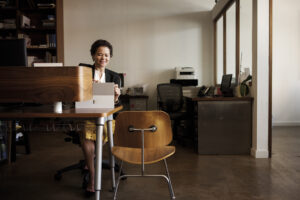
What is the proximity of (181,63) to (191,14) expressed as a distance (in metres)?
1.14

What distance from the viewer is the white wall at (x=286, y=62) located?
579cm

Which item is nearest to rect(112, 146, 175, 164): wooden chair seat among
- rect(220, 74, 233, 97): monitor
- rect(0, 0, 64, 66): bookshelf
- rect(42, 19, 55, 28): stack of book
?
rect(220, 74, 233, 97): monitor

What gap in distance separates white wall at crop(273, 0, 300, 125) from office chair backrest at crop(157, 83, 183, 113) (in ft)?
8.26

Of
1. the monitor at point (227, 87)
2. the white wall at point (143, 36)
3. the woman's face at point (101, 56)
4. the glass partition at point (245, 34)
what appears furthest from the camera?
the white wall at point (143, 36)

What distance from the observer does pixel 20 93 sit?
1535 mm

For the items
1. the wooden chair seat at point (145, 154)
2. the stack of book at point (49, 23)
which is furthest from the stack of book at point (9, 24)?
the wooden chair seat at point (145, 154)

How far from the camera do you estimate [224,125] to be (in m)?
3.54

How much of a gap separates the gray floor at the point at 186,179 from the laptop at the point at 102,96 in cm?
87

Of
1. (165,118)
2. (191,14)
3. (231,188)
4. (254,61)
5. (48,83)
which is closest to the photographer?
(48,83)

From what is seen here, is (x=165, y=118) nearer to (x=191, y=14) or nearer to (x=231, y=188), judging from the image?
(x=231, y=188)

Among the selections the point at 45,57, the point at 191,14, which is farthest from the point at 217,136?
the point at 45,57

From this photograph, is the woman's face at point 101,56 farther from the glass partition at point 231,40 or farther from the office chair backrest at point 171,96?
the glass partition at point 231,40

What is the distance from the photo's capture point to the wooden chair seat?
1739mm

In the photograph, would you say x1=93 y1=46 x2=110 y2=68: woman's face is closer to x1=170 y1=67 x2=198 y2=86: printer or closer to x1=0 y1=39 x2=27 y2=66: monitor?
x1=0 y1=39 x2=27 y2=66: monitor
